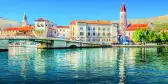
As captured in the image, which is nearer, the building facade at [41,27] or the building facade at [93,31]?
the building facade at [93,31]

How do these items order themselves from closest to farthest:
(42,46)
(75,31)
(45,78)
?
1. (45,78)
2. (42,46)
3. (75,31)

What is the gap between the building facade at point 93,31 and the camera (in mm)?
185000

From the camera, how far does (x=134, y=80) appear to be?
1299 inches

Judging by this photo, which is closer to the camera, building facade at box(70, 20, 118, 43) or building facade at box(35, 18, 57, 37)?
building facade at box(70, 20, 118, 43)

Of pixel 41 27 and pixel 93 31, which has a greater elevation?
pixel 41 27

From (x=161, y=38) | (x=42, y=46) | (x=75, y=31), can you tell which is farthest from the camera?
(x=75, y=31)

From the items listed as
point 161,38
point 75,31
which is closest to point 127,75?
point 161,38

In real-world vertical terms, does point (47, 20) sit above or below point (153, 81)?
above

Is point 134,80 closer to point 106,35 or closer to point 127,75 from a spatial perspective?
point 127,75

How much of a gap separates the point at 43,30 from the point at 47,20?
666 cm

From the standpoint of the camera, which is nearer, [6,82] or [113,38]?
[6,82]

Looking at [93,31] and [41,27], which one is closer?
[41,27]

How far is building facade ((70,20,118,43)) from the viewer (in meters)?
185

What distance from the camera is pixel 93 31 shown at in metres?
190
